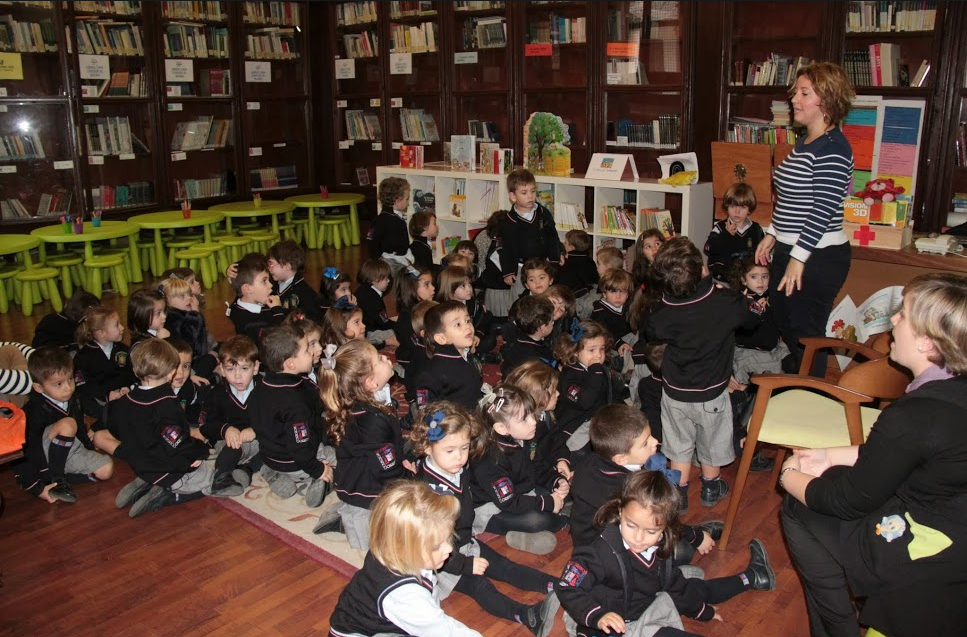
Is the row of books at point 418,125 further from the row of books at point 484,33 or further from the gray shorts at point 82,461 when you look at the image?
the gray shorts at point 82,461

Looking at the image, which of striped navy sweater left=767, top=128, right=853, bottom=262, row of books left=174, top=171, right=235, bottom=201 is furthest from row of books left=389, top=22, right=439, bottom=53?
striped navy sweater left=767, top=128, right=853, bottom=262

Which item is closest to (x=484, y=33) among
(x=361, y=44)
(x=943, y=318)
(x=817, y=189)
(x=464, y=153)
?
(x=464, y=153)

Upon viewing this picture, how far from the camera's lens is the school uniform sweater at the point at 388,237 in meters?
6.62

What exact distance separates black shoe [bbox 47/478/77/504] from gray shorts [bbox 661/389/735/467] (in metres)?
2.80

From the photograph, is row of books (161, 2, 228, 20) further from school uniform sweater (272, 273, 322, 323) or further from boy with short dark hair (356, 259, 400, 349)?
boy with short dark hair (356, 259, 400, 349)

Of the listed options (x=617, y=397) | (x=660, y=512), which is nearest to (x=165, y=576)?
(x=660, y=512)

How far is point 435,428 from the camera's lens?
2.99 m

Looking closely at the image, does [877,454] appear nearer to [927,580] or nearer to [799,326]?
[927,580]

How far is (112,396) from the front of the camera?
4578 millimetres

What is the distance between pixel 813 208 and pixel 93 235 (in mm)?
6156

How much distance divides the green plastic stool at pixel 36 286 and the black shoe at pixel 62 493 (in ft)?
12.2

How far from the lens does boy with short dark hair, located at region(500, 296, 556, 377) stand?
4656 mm

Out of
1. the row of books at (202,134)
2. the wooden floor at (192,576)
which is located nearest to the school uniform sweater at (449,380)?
the wooden floor at (192,576)

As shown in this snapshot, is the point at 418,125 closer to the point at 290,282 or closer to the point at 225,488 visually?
the point at 290,282
